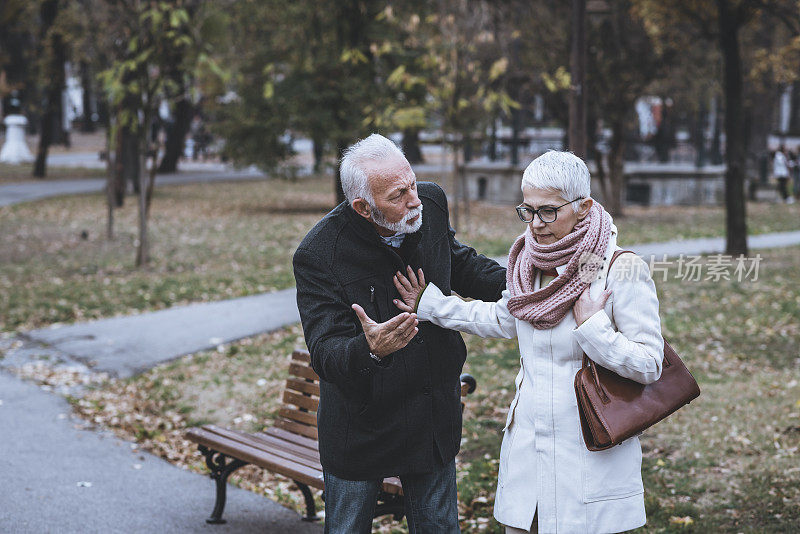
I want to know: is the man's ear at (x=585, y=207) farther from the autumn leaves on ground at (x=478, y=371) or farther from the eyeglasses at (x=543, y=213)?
the autumn leaves on ground at (x=478, y=371)

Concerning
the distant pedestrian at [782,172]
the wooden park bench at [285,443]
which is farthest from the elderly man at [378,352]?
the distant pedestrian at [782,172]

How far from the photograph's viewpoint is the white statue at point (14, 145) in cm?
3881

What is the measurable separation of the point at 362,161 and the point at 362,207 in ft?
0.54

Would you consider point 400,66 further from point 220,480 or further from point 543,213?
point 543,213

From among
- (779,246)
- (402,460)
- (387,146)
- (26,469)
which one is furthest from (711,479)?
(779,246)

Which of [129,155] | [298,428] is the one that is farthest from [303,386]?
[129,155]

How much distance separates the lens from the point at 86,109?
197 ft

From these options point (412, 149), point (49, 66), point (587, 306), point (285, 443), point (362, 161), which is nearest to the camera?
point (587, 306)

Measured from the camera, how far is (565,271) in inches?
118

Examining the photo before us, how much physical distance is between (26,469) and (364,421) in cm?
355

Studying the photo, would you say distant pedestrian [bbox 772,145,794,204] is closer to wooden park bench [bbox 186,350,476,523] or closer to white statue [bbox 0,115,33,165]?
wooden park bench [bbox 186,350,476,523]

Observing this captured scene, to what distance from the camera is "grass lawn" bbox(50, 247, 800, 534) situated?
5199mm

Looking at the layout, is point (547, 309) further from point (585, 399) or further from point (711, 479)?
point (711, 479)

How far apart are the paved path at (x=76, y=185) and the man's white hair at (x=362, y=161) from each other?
22157 mm
